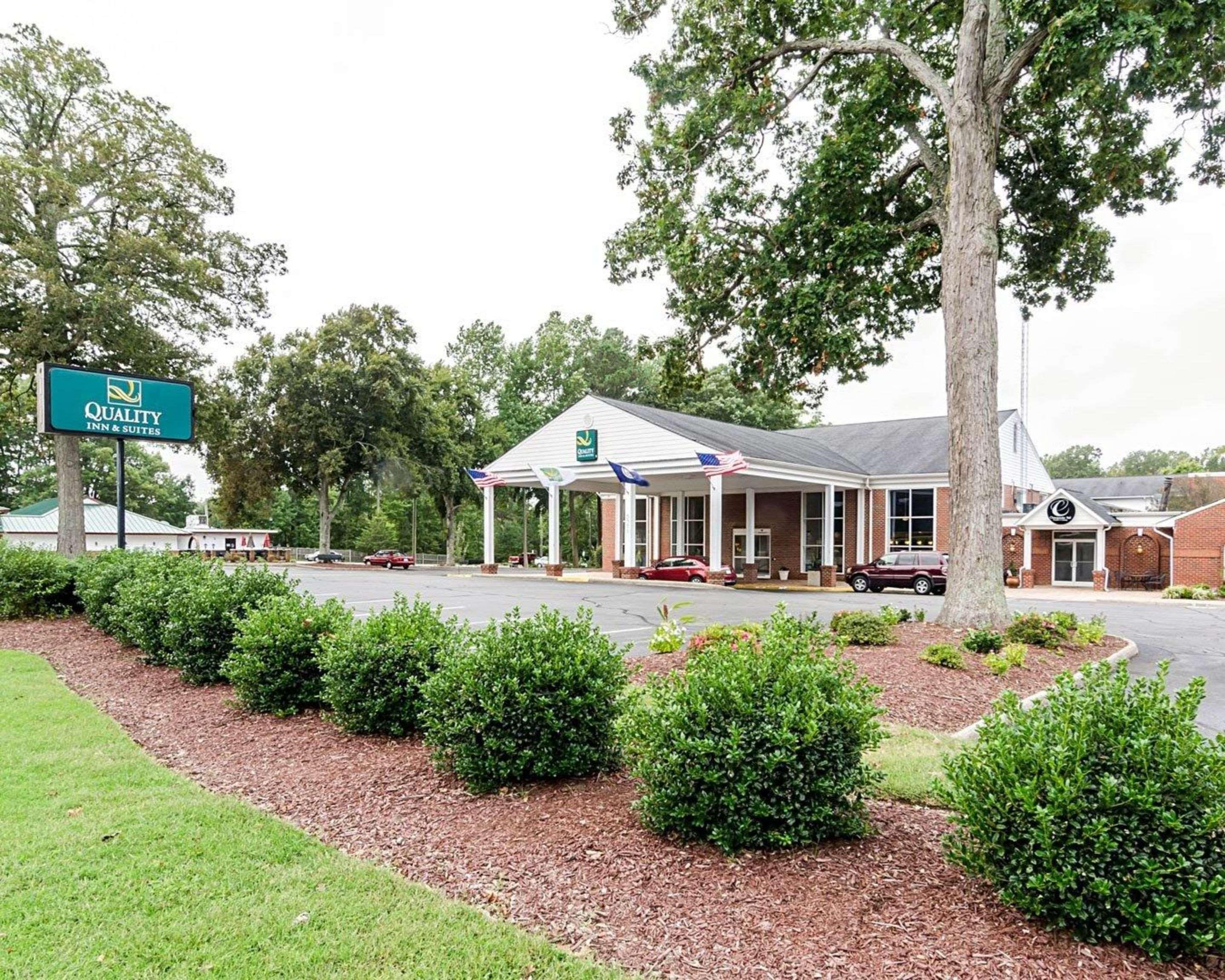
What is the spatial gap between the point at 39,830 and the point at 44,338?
812 inches

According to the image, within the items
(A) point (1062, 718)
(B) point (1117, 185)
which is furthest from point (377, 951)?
(B) point (1117, 185)

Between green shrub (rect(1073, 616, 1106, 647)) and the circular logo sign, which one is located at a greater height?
the circular logo sign

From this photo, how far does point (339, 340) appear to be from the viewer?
145 feet

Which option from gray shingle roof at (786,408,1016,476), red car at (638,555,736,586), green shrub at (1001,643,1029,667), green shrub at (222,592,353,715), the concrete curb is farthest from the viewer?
gray shingle roof at (786,408,1016,476)

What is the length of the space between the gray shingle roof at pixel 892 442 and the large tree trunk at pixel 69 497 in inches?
1051

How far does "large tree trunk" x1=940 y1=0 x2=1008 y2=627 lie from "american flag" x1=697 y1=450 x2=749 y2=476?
12746 mm

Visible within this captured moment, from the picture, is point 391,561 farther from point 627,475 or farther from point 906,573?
point 906,573

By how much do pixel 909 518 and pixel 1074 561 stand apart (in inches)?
246

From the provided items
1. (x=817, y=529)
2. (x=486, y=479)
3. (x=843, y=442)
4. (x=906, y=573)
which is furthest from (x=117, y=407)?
(x=843, y=442)

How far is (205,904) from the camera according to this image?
123 inches

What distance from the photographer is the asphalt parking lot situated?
10.2m

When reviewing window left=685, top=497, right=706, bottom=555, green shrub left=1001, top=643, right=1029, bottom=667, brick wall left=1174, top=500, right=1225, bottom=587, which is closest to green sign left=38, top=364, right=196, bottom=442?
green shrub left=1001, top=643, right=1029, bottom=667

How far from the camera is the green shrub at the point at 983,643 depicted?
344 inches

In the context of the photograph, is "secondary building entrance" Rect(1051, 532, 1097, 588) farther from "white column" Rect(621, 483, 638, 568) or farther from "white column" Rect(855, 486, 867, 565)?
"white column" Rect(621, 483, 638, 568)
